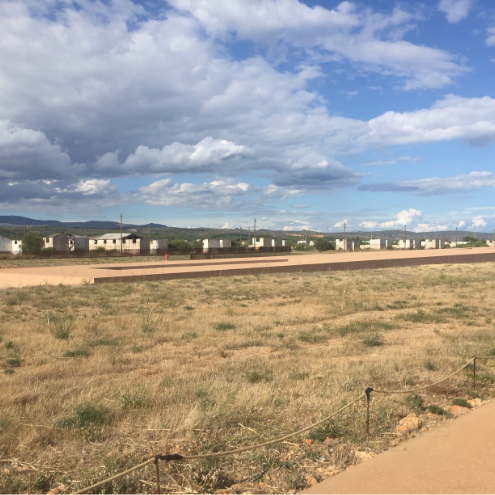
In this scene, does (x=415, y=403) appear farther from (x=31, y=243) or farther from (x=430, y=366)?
(x=31, y=243)

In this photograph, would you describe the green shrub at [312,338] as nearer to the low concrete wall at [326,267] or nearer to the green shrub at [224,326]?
the green shrub at [224,326]

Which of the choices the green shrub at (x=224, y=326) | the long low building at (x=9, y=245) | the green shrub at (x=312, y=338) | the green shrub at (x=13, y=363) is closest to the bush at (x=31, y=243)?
the long low building at (x=9, y=245)

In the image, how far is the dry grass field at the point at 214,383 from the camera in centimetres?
496

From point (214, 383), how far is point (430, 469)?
351 cm

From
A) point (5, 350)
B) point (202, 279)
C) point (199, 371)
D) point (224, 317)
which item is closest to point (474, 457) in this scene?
point (199, 371)

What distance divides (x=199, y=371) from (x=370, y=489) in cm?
455

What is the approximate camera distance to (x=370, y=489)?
4.47 meters

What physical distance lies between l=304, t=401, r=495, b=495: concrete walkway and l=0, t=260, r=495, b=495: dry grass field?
0.24 m

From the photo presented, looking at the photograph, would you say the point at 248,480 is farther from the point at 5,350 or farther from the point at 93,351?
the point at 5,350

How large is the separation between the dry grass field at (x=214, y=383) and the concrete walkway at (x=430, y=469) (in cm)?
24

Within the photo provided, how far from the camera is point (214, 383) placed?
757 centimetres

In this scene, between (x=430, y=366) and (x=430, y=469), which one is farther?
(x=430, y=366)

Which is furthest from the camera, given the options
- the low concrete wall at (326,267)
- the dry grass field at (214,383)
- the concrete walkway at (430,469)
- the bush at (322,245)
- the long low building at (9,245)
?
the bush at (322,245)

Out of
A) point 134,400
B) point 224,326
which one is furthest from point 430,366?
point 224,326
